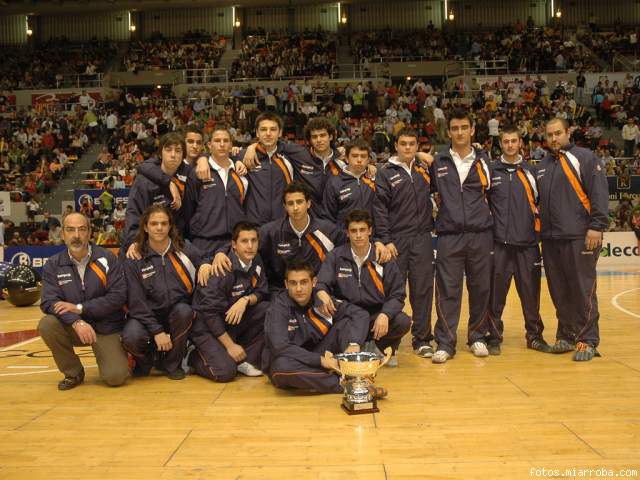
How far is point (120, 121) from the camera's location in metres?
25.0

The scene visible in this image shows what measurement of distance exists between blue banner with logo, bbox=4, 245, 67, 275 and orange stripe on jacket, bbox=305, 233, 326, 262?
10.4 m

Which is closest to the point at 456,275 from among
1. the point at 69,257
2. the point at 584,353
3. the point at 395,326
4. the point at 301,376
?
the point at 395,326

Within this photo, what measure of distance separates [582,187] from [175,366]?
12.9ft

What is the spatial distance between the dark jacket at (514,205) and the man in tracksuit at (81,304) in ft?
11.3

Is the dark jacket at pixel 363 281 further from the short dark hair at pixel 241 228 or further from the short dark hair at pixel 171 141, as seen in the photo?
the short dark hair at pixel 171 141

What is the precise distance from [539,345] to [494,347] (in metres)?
0.44

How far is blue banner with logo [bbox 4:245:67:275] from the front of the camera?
1530 cm

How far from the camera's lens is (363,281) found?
607 centimetres

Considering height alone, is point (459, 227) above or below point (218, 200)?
below

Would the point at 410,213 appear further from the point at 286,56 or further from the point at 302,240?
the point at 286,56

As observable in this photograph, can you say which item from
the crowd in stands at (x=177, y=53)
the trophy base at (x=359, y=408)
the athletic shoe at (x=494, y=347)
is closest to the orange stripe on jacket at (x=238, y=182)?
the trophy base at (x=359, y=408)

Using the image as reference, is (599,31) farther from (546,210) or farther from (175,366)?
(175,366)

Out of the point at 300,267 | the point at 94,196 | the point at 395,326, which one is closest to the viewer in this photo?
the point at 300,267

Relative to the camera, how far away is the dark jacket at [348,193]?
6.66m
